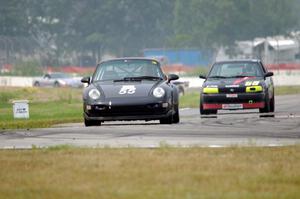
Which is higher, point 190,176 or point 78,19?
point 78,19

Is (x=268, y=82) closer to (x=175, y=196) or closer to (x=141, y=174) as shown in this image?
(x=141, y=174)

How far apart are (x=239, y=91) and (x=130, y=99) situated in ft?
18.0

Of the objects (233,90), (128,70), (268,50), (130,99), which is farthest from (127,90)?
(268,50)

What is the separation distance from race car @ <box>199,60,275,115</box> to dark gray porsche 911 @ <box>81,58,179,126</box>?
3693 millimetres

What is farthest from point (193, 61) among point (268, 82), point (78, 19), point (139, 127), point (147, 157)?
point (147, 157)

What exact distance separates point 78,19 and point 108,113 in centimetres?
9298

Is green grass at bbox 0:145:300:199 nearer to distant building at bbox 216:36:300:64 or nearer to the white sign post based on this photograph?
the white sign post

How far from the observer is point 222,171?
11773 mm

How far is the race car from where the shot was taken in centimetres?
2519

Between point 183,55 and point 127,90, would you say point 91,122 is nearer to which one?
point 127,90

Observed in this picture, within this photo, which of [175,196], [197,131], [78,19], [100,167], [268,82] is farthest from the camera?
[78,19]

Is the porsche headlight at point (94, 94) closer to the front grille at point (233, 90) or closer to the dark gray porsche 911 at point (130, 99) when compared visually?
the dark gray porsche 911 at point (130, 99)

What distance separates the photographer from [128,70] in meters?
22.1

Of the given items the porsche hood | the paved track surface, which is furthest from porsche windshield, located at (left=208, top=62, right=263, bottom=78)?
the porsche hood
